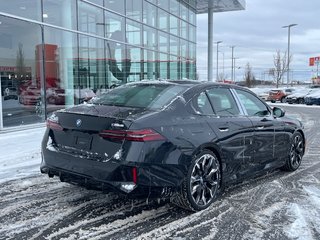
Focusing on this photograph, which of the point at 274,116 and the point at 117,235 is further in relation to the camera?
the point at 274,116

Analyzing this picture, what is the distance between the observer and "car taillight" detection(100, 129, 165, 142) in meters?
3.79

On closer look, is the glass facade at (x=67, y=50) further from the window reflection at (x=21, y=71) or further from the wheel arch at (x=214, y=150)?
the wheel arch at (x=214, y=150)

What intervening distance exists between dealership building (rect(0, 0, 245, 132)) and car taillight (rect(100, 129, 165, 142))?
7.72 m

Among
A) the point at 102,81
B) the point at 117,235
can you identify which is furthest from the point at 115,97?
the point at 102,81

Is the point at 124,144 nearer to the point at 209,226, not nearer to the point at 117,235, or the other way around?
the point at 117,235

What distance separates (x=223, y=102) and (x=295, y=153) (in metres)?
2.37

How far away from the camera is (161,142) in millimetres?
3918

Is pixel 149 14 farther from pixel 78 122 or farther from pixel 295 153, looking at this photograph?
pixel 78 122

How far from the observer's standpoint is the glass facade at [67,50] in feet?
39.5

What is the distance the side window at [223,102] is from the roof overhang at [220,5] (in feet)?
73.4

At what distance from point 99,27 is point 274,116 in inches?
461

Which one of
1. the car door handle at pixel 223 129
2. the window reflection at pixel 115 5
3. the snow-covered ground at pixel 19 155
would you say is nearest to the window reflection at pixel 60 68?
the window reflection at pixel 115 5

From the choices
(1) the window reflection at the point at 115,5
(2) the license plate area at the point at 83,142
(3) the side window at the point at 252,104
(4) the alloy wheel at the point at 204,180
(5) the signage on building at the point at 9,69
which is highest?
(1) the window reflection at the point at 115,5

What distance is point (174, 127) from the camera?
4078 mm
